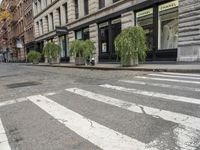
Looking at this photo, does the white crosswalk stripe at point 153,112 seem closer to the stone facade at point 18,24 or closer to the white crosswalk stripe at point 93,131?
the white crosswalk stripe at point 93,131

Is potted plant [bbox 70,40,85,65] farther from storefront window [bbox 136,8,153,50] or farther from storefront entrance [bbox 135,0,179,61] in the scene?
storefront entrance [bbox 135,0,179,61]

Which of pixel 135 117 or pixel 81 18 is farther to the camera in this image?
pixel 81 18

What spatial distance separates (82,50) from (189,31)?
33.5ft

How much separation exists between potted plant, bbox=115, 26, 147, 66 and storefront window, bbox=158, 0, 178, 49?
6.82 ft

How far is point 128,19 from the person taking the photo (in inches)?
725

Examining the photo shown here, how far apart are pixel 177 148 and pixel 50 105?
3585 mm

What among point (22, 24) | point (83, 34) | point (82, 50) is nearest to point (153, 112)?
point (82, 50)

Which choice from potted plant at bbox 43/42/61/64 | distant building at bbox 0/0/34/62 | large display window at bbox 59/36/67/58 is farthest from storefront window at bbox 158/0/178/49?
distant building at bbox 0/0/34/62

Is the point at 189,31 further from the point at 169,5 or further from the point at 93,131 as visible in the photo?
the point at 93,131

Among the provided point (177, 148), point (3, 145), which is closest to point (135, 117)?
point (177, 148)

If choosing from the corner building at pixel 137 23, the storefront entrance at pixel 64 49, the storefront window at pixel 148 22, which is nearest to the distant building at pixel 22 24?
the storefront entrance at pixel 64 49

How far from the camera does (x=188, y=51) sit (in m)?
13.6

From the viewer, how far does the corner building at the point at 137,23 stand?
13.5 metres

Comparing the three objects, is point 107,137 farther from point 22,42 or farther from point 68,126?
point 22,42
